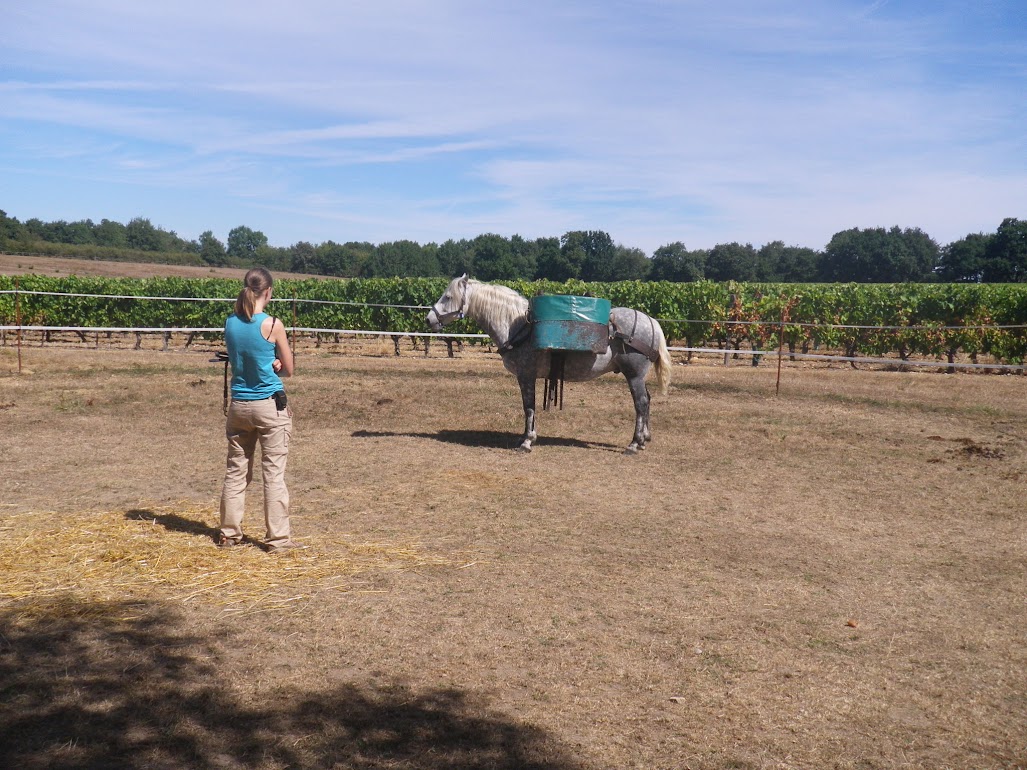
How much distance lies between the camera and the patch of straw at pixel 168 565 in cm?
550

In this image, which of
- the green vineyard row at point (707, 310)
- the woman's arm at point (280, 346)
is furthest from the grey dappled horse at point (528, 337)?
the green vineyard row at point (707, 310)

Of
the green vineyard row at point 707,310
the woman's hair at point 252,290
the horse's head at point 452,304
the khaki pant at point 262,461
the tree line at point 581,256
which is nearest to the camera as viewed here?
the woman's hair at point 252,290

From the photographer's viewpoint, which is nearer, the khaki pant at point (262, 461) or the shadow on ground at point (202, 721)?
the shadow on ground at point (202, 721)

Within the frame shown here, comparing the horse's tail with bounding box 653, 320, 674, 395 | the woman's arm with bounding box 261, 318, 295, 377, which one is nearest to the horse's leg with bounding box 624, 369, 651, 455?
the horse's tail with bounding box 653, 320, 674, 395

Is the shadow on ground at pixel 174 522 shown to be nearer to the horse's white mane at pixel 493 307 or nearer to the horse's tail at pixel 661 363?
the horse's white mane at pixel 493 307

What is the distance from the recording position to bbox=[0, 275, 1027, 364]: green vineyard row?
83.3 feet

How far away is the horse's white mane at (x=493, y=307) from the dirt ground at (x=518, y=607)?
5.69 feet

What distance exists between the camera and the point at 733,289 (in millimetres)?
28891

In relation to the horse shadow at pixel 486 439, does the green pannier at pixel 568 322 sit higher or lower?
higher

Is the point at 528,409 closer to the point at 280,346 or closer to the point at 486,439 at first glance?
the point at 486,439

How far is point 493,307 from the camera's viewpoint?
36.0 ft

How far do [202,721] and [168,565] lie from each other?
2505 millimetres

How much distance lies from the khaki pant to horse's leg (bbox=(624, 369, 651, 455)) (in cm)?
581

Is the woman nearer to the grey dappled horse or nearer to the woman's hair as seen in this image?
the woman's hair
